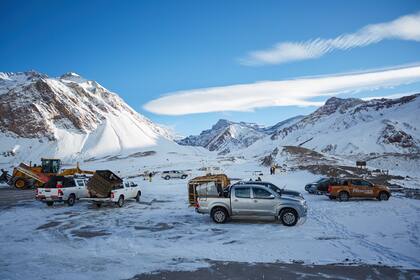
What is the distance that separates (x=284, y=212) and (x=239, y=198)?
1.90m

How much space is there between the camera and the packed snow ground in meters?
9.49

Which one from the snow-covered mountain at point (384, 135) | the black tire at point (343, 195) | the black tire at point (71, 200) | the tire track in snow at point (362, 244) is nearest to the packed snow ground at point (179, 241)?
the tire track in snow at point (362, 244)

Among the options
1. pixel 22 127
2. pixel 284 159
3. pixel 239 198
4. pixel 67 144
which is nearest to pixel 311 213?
pixel 239 198

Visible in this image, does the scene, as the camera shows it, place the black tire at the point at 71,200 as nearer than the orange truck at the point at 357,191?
Yes

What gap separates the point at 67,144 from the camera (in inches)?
4678

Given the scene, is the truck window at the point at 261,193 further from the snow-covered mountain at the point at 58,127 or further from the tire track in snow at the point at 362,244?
the snow-covered mountain at the point at 58,127

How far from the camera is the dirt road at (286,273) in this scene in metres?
8.36

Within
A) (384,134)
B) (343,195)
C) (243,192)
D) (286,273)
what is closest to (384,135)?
(384,134)

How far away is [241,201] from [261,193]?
0.89 meters

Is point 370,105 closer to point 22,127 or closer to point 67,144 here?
point 67,144

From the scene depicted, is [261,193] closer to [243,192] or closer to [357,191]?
[243,192]

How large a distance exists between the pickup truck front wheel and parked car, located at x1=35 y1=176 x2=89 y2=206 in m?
10.0

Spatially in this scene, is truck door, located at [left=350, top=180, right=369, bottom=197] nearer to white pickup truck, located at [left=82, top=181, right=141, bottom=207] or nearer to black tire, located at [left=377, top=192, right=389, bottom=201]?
black tire, located at [left=377, top=192, right=389, bottom=201]

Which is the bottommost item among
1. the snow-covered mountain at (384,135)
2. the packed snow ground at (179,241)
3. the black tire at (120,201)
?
the packed snow ground at (179,241)
